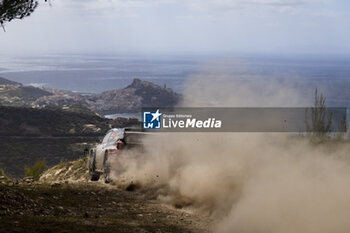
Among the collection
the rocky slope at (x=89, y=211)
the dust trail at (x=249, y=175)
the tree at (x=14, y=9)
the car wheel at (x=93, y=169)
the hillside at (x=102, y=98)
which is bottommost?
the hillside at (x=102, y=98)

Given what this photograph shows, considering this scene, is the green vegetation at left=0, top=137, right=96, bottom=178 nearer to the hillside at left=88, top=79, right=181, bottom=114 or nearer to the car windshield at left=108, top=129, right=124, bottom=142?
the car windshield at left=108, top=129, right=124, bottom=142

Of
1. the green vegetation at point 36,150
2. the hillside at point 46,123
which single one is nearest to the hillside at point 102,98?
the hillside at point 46,123

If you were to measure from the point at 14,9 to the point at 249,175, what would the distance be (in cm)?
846

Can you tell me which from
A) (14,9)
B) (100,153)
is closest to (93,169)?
(100,153)

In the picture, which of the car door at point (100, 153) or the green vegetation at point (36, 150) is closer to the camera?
the car door at point (100, 153)

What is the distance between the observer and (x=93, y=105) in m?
139

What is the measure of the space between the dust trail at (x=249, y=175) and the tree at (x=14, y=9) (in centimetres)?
528

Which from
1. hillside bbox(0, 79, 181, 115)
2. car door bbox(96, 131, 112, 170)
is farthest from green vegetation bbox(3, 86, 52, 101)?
car door bbox(96, 131, 112, 170)

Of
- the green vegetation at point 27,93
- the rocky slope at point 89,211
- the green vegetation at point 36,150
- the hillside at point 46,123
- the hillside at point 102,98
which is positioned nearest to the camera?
the rocky slope at point 89,211

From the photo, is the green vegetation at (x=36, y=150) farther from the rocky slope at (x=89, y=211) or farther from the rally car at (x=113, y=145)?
the rocky slope at (x=89, y=211)

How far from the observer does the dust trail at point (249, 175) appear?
889cm

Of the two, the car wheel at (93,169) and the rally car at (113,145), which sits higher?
the rally car at (113,145)

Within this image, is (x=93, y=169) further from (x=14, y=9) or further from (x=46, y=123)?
(x=46, y=123)

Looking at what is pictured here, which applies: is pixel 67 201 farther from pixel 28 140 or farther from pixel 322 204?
pixel 28 140
